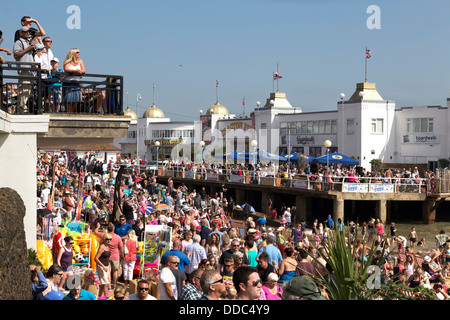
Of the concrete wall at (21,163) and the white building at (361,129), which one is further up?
the white building at (361,129)

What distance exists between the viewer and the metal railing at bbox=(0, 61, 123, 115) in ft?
32.3

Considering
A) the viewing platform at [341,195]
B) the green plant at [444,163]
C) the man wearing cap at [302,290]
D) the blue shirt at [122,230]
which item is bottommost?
the viewing platform at [341,195]

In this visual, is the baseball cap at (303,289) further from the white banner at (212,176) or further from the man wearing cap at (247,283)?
the white banner at (212,176)

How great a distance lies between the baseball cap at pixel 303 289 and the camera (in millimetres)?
4953

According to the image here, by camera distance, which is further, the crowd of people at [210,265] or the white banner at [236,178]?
the white banner at [236,178]

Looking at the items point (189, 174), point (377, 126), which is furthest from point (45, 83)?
point (377, 126)

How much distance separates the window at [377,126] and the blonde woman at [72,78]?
4150cm

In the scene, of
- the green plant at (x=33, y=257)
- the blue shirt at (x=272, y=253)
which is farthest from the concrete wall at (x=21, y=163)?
the blue shirt at (x=272, y=253)

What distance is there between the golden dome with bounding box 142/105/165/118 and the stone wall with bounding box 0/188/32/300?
9076cm

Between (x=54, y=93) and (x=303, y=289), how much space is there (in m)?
7.40

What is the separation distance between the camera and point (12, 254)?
6270 millimetres

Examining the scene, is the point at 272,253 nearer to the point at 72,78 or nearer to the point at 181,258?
the point at 181,258

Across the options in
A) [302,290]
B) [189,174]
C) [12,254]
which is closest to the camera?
[302,290]
